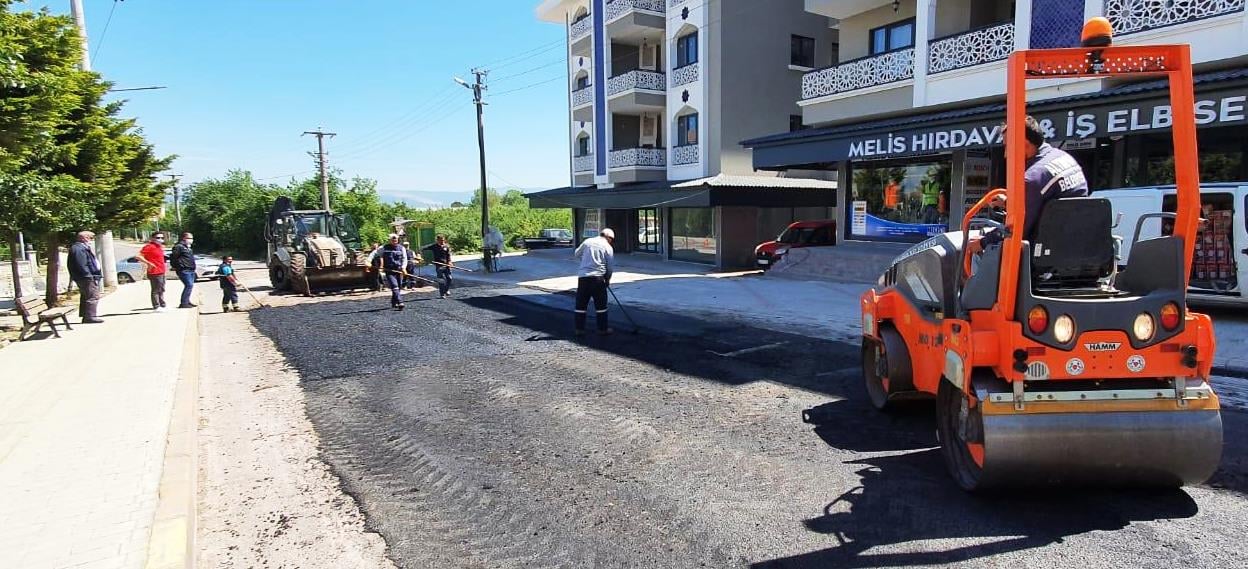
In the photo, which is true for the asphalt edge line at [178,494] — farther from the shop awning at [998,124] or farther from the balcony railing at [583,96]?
the balcony railing at [583,96]

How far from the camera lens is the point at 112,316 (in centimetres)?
1384

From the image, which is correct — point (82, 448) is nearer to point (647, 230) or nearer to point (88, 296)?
point (88, 296)

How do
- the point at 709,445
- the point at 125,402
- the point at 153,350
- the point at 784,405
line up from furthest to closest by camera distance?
the point at 153,350, the point at 125,402, the point at 784,405, the point at 709,445

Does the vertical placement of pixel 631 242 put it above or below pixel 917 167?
below

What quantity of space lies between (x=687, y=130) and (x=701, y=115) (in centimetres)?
155

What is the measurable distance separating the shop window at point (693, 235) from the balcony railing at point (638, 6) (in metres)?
7.54

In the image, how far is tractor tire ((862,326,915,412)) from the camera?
5.14 meters

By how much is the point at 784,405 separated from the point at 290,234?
1692 cm

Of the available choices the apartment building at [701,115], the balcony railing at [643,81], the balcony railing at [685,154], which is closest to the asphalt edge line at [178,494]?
the apartment building at [701,115]

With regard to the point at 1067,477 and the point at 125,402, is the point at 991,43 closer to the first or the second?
the point at 1067,477

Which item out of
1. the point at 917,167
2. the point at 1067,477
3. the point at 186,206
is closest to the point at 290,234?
the point at 917,167

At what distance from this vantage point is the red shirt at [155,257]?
1430 cm

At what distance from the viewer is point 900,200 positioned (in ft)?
55.1

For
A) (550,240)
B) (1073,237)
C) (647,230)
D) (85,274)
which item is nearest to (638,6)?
(647,230)
